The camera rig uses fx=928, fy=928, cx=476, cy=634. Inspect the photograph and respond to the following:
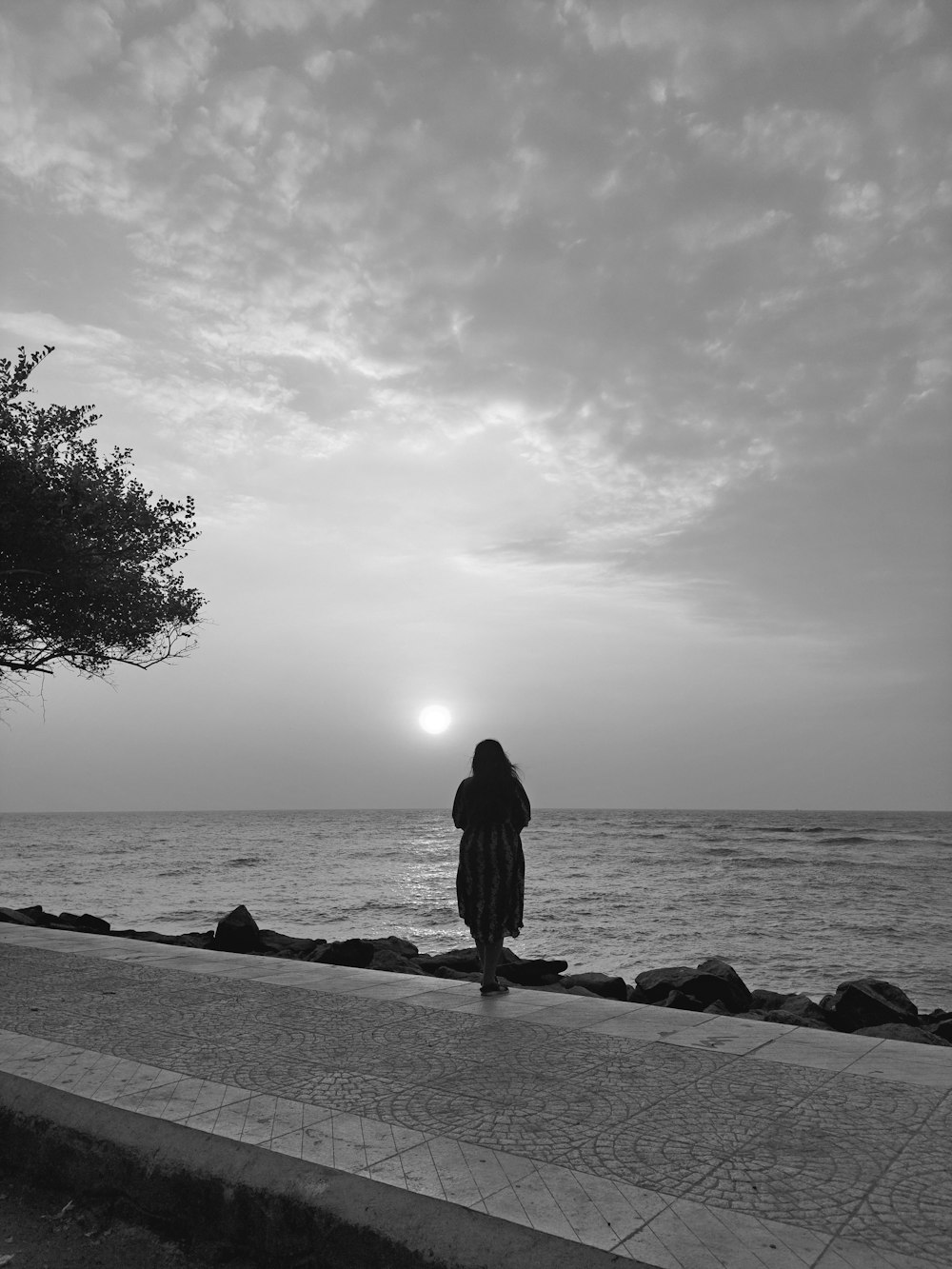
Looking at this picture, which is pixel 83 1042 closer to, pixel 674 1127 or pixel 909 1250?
pixel 674 1127

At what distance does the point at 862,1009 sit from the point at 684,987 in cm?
197

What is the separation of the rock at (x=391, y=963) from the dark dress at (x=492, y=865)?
3870 millimetres

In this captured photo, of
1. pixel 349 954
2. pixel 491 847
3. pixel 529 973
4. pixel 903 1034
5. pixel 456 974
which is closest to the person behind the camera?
pixel 491 847

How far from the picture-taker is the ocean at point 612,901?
1978 cm

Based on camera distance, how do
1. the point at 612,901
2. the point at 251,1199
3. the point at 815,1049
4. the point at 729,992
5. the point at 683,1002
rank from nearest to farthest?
the point at 251,1199 → the point at 815,1049 → the point at 683,1002 → the point at 729,992 → the point at 612,901

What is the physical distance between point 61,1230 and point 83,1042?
7.14ft

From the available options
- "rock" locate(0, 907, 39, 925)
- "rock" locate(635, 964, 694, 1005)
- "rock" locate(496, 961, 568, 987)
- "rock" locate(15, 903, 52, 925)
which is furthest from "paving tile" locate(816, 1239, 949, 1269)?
"rock" locate(15, 903, 52, 925)

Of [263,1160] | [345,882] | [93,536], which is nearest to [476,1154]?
[263,1160]

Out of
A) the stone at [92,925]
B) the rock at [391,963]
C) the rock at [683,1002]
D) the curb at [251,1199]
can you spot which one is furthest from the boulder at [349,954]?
the curb at [251,1199]

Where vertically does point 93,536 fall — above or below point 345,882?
above

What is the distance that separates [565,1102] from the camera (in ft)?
15.6

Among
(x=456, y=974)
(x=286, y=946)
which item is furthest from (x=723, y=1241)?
(x=286, y=946)

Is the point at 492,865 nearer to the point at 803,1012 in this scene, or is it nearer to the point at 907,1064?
the point at 907,1064

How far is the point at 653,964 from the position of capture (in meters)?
18.7
